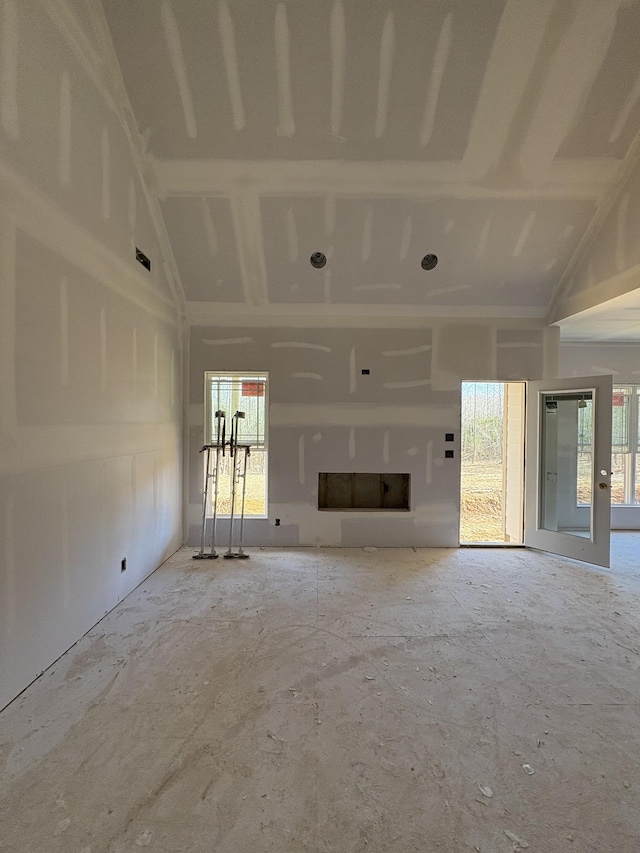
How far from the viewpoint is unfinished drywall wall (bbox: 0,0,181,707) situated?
2.01 metres

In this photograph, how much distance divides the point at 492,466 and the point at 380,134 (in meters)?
7.59

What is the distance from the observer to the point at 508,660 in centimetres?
249

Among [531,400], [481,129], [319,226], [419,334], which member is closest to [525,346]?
[531,400]

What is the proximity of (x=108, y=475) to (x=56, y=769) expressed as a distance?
173cm

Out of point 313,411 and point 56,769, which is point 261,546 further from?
point 56,769

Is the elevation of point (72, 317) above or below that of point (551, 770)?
above

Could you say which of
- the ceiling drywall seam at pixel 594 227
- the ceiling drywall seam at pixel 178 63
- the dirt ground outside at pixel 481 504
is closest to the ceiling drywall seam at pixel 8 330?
the ceiling drywall seam at pixel 178 63

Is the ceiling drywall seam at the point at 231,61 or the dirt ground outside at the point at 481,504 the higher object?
the ceiling drywall seam at the point at 231,61


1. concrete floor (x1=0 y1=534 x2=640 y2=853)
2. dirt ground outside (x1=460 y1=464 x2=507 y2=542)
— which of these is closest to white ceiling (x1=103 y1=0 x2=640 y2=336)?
concrete floor (x1=0 y1=534 x2=640 y2=853)

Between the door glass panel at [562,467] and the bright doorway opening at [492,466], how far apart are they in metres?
0.25

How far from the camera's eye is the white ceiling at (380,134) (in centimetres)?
266

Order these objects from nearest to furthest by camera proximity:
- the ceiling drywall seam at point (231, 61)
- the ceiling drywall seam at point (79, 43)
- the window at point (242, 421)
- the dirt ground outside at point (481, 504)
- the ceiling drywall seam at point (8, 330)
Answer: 1. the ceiling drywall seam at point (8, 330)
2. the ceiling drywall seam at point (79, 43)
3. the ceiling drywall seam at point (231, 61)
4. the window at point (242, 421)
5. the dirt ground outside at point (481, 504)

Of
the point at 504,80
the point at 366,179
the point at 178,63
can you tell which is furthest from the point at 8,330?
the point at 504,80

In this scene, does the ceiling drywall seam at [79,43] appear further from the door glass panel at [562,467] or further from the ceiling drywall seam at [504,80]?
the door glass panel at [562,467]
